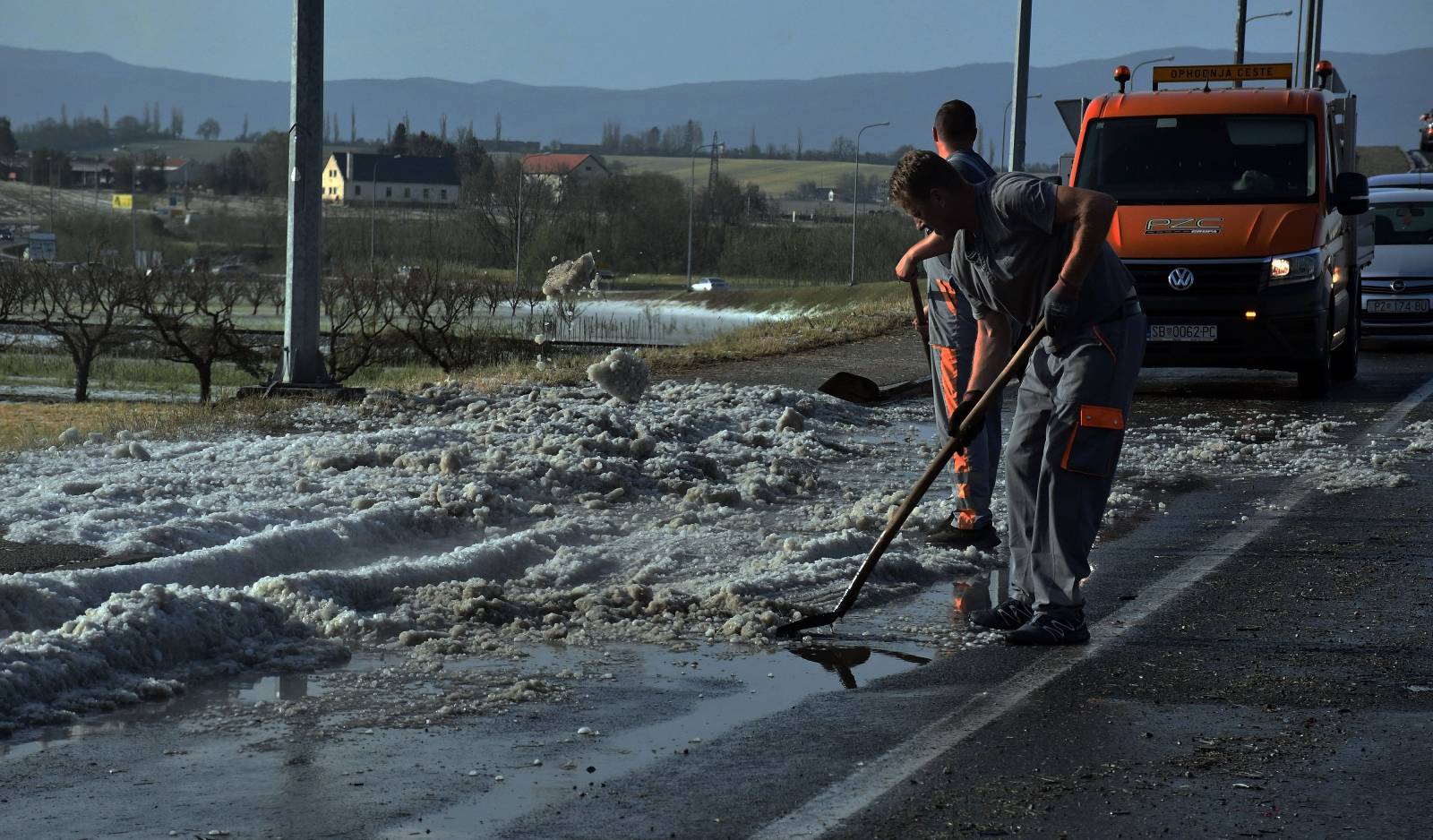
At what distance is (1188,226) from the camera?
1448 centimetres

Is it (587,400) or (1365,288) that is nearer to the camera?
(587,400)

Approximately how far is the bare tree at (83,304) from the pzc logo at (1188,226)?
141 ft

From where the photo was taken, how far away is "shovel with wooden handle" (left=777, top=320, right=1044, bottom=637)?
6.20 meters

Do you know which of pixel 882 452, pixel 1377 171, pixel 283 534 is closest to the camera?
pixel 283 534

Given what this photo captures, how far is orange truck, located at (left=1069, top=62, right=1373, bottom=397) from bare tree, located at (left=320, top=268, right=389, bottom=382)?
122 ft

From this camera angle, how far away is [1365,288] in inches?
807

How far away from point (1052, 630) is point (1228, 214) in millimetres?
9296

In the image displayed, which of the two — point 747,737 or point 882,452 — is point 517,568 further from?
point 882,452

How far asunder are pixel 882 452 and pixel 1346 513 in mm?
3196

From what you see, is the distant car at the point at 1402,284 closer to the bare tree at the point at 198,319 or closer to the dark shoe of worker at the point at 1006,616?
the dark shoe of worker at the point at 1006,616

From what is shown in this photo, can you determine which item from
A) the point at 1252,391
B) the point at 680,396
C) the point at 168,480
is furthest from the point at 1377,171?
the point at 168,480

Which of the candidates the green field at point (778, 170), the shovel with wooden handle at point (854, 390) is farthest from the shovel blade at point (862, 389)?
the green field at point (778, 170)

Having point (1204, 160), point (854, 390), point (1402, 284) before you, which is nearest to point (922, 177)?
point (854, 390)

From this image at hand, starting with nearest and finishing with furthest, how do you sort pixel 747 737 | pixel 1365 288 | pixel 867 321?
1. pixel 747 737
2. pixel 1365 288
3. pixel 867 321
